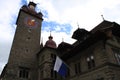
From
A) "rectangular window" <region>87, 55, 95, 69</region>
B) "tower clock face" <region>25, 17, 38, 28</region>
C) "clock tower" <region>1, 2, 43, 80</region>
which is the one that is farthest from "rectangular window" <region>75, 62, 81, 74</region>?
"tower clock face" <region>25, 17, 38, 28</region>

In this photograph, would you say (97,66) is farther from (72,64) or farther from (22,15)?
(22,15)

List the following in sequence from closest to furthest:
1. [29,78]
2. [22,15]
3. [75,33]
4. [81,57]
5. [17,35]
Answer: [81,57] → [75,33] → [29,78] → [17,35] → [22,15]

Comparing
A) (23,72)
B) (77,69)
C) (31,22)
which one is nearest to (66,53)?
(77,69)

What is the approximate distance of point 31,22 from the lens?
40.2m

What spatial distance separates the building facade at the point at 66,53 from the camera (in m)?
19.1

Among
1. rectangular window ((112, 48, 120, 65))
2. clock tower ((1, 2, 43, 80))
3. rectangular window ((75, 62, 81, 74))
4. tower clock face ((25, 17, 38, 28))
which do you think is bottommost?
rectangular window ((75, 62, 81, 74))

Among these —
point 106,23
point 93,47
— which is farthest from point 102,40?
point 106,23

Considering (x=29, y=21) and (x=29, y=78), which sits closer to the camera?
(x=29, y=78)

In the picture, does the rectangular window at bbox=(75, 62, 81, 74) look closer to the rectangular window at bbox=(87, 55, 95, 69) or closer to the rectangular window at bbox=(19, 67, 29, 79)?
the rectangular window at bbox=(87, 55, 95, 69)

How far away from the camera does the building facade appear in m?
19.1

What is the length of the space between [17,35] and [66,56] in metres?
15.7

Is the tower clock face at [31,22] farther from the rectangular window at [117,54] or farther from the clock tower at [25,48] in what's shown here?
the rectangular window at [117,54]

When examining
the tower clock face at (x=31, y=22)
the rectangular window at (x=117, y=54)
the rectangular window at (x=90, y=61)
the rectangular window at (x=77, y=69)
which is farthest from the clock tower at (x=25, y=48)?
the rectangular window at (x=117, y=54)

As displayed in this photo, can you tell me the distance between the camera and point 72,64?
24.8 meters
